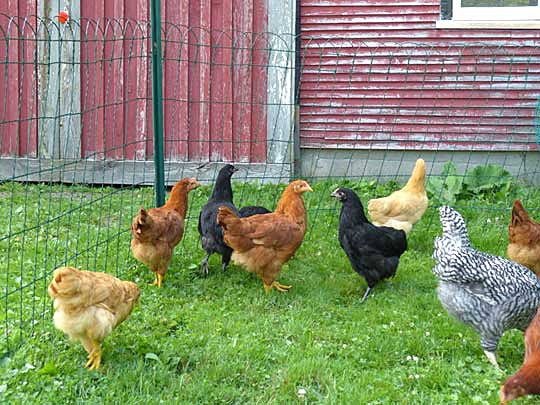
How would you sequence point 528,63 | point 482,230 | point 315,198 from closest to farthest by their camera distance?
1. point 482,230
2. point 315,198
3. point 528,63

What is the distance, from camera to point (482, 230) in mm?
7617

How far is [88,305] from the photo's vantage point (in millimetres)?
4195

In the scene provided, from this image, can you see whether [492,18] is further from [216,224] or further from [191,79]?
[216,224]

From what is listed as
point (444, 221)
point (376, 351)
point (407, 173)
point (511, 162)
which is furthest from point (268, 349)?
point (511, 162)

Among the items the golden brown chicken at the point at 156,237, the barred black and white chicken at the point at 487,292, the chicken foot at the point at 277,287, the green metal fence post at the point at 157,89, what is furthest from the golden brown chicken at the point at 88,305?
the green metal fence post at the point at 157,89

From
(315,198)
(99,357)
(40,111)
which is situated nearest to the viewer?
(99,357)

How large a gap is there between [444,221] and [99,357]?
2477mm

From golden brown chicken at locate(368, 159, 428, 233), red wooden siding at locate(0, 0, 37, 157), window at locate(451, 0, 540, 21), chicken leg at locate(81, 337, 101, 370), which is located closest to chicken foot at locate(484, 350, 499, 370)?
golden brown chicken at locate(368, 159, 428, 233)

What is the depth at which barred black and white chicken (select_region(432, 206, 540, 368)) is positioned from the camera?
464cm

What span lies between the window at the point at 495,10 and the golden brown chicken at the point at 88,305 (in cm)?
677

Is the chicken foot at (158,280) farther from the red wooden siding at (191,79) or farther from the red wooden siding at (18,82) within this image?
the red wooden siding at (18,82)

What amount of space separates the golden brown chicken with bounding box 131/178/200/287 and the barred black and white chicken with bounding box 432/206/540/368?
224 cm

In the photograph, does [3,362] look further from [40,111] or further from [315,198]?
[40,111]

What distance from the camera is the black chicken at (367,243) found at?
6.00 meters
